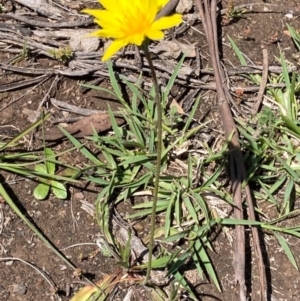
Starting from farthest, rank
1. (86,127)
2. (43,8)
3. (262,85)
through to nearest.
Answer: (43,8) < (262,85) < (86,127)

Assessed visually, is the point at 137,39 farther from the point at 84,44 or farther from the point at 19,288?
the point at 84,44

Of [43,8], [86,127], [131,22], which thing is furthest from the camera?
[43,8]

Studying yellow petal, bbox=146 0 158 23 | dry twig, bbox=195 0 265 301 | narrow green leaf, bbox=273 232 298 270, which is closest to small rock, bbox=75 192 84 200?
dry twig, bbox=195 0 265 301

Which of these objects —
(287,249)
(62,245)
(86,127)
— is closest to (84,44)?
(86,127)

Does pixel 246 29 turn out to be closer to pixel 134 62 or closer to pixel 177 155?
pixel 134 62

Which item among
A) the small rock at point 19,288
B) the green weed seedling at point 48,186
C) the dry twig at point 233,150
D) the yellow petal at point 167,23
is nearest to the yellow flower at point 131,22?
the yellow petal at point 167,23

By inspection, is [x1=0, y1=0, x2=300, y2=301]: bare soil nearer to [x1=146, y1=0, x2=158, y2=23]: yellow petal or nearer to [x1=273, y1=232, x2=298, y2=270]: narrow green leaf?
[x1=273, y1=232, x2=298, y2=270]: narrow green leaf

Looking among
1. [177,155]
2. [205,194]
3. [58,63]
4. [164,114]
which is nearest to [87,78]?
[58,63]
